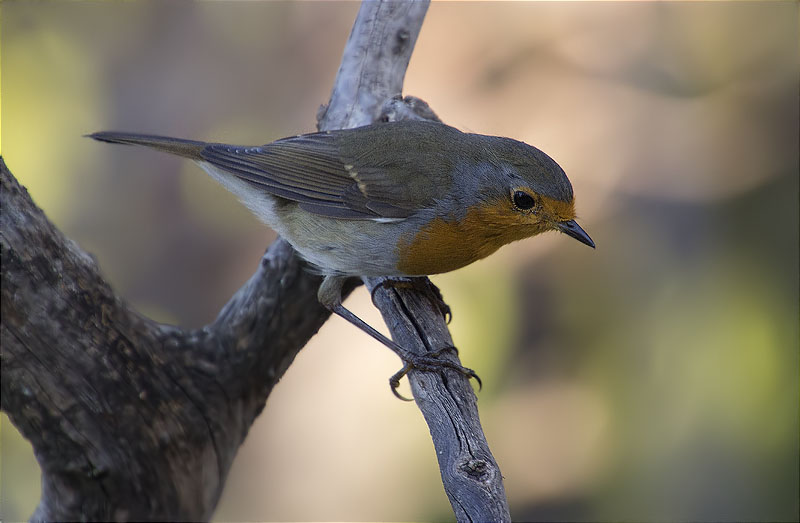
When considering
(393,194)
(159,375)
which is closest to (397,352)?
(393,194)

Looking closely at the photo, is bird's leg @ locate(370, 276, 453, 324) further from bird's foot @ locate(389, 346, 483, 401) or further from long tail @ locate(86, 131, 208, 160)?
long tail @ locate(86, 131, 208, 160)

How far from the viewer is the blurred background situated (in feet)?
13.7

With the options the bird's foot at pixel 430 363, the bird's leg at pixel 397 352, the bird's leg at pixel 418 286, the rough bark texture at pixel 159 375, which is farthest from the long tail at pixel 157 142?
the bird's foot at pixel 430 363

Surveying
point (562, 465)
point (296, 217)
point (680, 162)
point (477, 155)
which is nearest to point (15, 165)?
point (296, 217)

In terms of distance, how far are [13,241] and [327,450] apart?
2.79 meters

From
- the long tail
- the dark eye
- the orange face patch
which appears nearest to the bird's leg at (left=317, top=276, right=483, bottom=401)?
the orange face patch

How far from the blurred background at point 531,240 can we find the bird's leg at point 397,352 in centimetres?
131

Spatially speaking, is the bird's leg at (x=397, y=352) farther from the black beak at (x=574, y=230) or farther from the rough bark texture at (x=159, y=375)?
the black beak at (x=574, y=230)

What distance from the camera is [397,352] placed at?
2.78m

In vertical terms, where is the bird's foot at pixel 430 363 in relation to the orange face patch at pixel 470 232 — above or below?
below

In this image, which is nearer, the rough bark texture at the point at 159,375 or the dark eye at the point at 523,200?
the rough bark texture at the point at 159,375

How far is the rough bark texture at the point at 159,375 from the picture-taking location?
2.07 meters

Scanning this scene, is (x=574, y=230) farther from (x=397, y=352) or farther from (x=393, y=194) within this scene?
(x=397, y=352)

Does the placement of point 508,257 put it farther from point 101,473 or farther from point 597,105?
point 101,473
